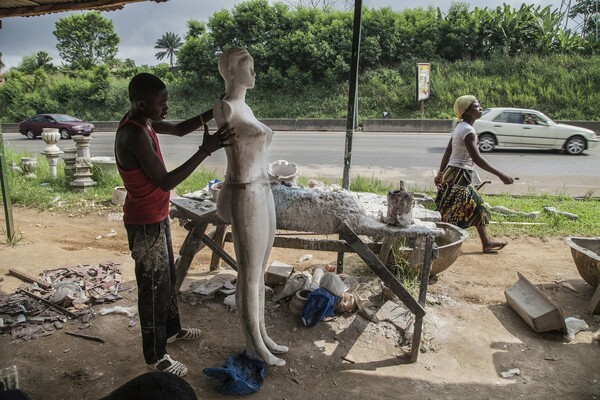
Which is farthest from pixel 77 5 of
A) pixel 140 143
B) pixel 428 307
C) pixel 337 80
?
pixel 337 80

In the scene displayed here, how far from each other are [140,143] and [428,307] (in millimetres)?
2719

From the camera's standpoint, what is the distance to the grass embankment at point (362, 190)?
18.5 feet

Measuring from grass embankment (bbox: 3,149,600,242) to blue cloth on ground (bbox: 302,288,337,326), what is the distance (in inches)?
120

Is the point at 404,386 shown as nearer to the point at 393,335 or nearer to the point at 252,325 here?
the point at 393,335

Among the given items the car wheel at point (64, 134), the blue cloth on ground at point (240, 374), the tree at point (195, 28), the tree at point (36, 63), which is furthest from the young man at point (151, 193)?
the tree at point (36, 63)

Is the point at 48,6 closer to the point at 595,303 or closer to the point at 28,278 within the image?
the point at 28,278

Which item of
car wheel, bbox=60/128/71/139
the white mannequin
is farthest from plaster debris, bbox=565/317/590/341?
car wheel, bbox=60/128/71/139

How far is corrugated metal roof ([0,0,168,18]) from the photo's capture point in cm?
436

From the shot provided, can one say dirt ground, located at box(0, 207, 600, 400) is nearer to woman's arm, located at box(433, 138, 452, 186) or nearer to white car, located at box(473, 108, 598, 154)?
woman's arm, located at box(433, 138, 452, 186)

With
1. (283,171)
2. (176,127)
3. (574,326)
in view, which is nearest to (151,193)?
(176,127)

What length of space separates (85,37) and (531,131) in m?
33.3

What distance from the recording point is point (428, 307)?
3.76 metres

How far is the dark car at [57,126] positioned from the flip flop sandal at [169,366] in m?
16.3

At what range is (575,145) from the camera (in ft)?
37.2
